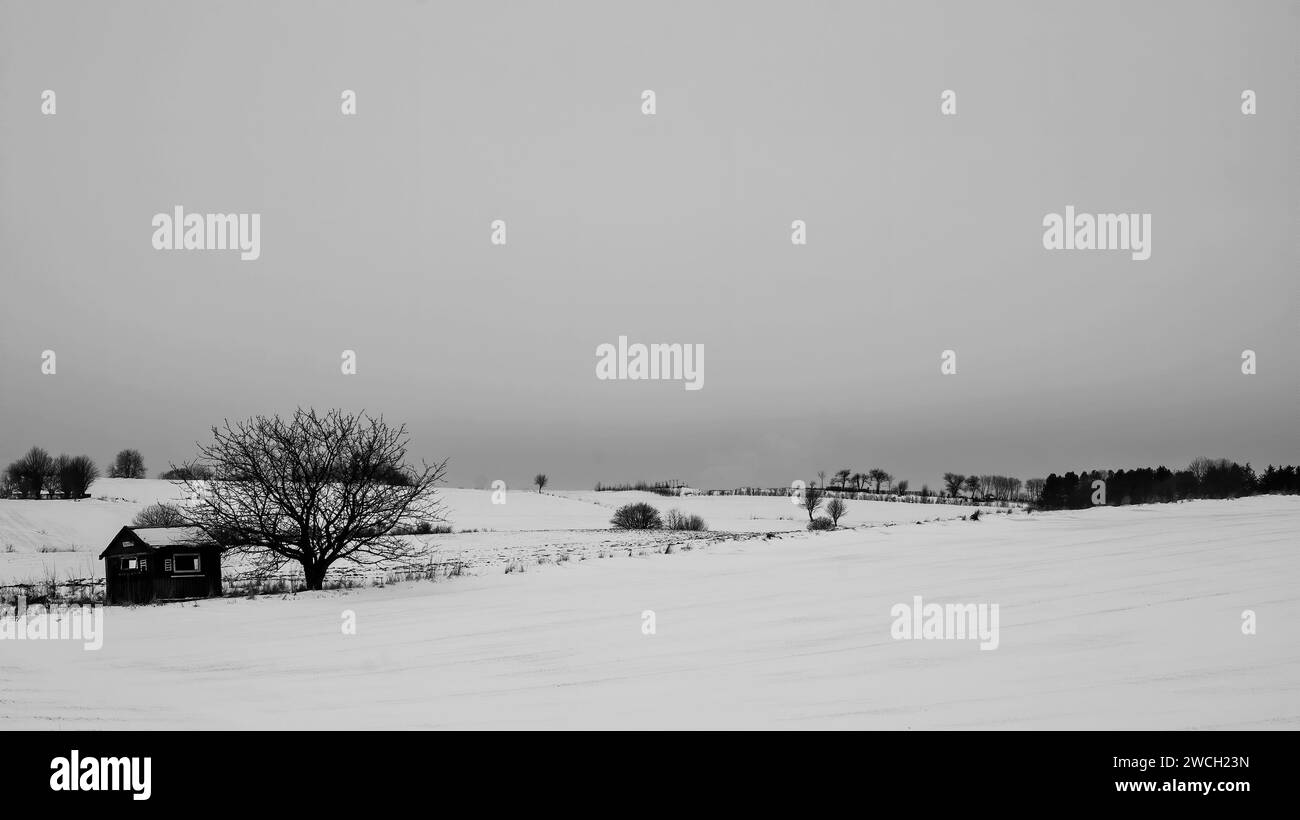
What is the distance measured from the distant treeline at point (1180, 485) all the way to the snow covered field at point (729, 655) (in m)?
21.6

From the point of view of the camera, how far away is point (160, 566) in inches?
744

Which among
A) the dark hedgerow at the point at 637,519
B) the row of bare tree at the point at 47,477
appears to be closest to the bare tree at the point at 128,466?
the row of bare tree at the point at 47,477

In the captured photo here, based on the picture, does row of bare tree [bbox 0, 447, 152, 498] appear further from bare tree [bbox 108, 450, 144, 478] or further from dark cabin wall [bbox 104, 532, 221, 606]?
dark cabin wall [bbox 104, 532, 221, 606]

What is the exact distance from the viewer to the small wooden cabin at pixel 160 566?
61.0 feet

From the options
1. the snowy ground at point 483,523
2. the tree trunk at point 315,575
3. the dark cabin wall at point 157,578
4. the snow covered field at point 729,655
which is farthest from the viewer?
the snowy ground at point 483,523

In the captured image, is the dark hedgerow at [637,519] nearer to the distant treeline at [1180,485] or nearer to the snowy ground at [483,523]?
the snowy ground at [483,523]

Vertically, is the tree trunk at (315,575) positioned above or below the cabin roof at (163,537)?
below

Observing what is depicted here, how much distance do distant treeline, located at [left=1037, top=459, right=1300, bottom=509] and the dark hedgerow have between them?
26.2 meters

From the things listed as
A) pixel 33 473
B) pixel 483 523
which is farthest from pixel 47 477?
pixel 483 523

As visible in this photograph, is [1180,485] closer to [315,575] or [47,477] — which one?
[315,575]

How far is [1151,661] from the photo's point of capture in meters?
8.98

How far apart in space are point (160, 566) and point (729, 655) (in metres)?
15.6

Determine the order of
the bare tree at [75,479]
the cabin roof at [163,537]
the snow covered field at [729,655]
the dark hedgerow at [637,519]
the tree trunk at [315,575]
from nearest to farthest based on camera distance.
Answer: the snow covered field at [729,655], the tree trunk at [315,575], the cabin roof at [163,537], the dark hedgerow at [637,519], the bare tree at [75,479]
